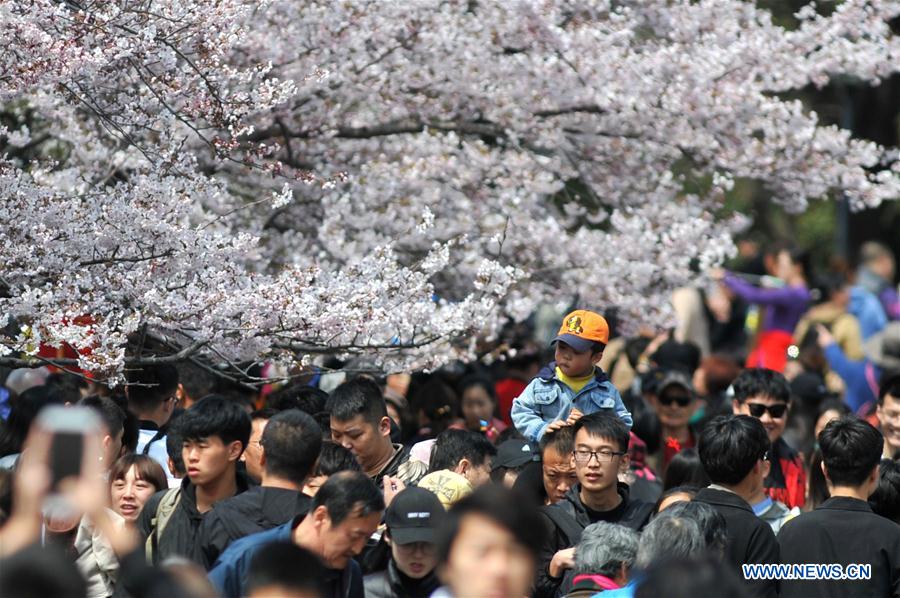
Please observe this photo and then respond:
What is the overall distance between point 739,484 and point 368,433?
190 cm

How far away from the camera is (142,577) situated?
13.1 ft

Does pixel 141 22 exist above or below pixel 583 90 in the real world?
above

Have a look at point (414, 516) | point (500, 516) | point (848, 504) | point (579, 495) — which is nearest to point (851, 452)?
point (848, 504)

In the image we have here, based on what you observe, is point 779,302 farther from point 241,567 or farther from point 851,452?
point 241,567

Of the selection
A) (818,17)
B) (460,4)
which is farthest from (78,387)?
(818,17)

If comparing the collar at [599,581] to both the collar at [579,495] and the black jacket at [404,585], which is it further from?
the collar at [579,495]

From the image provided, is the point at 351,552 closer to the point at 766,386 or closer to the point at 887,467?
the point at 887,467

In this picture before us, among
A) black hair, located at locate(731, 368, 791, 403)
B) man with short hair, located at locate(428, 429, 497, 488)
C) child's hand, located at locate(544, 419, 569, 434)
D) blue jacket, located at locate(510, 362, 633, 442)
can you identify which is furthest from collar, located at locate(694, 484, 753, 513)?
black hair, located at locate(731, 368, 791, 403)

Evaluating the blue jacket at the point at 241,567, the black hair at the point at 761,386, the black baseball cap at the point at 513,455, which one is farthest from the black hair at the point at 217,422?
the black hair at the point at 761,386

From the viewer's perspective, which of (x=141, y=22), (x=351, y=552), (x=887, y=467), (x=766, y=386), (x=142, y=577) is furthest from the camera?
(x=766, y=386)

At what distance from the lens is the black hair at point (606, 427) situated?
6465 mm

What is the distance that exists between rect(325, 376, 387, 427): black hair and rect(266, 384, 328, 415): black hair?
0.55 metres

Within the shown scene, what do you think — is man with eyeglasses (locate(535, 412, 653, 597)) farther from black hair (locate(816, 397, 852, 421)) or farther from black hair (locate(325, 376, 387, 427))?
black hair (locate(816, 397, 852, 421))

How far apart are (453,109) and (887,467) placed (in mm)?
4629
